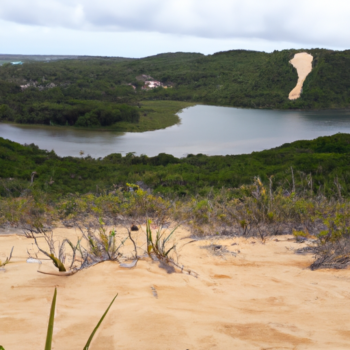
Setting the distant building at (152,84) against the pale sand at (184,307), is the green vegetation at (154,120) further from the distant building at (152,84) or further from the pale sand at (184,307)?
the pale sand at (184,307)

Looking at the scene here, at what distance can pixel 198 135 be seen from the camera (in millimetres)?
24094

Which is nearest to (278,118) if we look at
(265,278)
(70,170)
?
(70,170)

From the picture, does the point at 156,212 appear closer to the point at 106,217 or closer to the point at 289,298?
the point at 106,217

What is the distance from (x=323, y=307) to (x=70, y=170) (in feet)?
37.3

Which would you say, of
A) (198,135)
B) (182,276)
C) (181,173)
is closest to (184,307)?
(182,276)

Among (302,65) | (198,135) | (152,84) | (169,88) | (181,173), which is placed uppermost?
(302,65)

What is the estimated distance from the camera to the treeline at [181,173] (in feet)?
32.2

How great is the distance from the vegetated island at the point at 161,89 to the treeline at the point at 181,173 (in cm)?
1126

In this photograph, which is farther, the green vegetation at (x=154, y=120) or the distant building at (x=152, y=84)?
the distant building at (x=152, y=84)

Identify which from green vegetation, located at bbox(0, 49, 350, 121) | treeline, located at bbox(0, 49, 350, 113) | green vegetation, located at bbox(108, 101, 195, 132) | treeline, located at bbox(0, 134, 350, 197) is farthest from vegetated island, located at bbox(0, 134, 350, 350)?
treeline, located at bbox(0, 49, 350, 113)

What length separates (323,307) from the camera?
2520mm

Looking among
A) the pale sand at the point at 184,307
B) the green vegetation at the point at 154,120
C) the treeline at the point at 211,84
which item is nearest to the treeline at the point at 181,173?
the pale sand at the point at 184,307

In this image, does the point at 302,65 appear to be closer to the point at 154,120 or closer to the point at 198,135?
the point at 154,120

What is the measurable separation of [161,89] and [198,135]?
24942 mm
